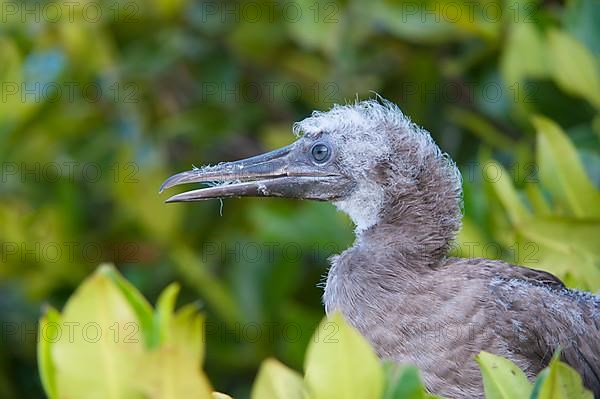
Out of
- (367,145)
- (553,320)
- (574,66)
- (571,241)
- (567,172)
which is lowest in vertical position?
(553,320)

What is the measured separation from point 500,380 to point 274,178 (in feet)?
3.60

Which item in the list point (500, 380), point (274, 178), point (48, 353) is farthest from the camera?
point (274, 178)

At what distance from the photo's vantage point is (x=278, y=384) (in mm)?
Result: 1867

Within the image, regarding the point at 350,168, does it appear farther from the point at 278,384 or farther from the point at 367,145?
the point at 278,384

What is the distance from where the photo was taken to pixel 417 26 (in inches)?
151

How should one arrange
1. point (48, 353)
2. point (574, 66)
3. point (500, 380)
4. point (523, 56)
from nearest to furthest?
point (500, 380)
point (48, 353)
point (574, 66)
point (523, 56)

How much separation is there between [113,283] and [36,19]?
277 centimetres

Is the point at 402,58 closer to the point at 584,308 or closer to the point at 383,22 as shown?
the point at 383,22

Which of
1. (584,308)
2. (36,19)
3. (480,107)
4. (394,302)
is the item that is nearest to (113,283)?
(394,302)

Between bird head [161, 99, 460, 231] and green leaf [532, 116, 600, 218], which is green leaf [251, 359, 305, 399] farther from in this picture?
green leaf [532, 116, 600, 218]

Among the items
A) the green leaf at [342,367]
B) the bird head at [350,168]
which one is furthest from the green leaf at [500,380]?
the bird head at [350,168]

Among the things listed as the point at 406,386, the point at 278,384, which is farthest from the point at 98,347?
the point at 406,386

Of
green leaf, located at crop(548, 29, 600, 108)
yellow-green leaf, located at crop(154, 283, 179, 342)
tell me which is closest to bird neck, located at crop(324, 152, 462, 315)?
yellow-green leaf, located at crop(154, 283, 179, 342)

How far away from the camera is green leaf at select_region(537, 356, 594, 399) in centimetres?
172
